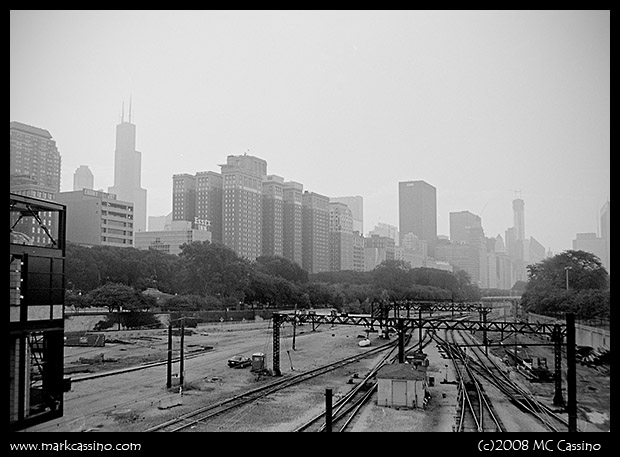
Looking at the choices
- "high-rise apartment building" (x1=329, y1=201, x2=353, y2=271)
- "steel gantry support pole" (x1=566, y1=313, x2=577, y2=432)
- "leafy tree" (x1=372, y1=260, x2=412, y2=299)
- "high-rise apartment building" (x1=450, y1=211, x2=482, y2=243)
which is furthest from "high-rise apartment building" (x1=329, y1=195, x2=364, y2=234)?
"steel gantry support pole" (x1=566, y1=313, x2=577, y2=432)

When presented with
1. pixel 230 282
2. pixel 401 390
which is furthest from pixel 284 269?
pixel 401 390

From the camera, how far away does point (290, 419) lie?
11.3m

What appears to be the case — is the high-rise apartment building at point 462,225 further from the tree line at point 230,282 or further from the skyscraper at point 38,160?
the skyscraper at point 38,160

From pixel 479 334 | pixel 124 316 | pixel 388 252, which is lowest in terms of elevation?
pixel 479 334

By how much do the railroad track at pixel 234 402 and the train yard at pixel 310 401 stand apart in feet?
0.09

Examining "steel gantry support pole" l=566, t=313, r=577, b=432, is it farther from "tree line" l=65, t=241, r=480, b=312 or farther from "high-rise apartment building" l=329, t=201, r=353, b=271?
"high-rise apartment building" l=329, t=201, r=353, b=271

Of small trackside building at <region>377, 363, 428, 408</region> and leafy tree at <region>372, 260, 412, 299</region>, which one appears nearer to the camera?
small trackside building at <region>377, 363, 428, 408</region>

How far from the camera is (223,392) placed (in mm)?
14156

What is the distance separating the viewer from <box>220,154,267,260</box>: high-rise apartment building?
1094 inches

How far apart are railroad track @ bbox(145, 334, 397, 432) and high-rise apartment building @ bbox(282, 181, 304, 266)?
32.6ft

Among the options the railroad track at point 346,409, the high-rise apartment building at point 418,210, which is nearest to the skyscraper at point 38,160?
the railroad track at point 346,409
